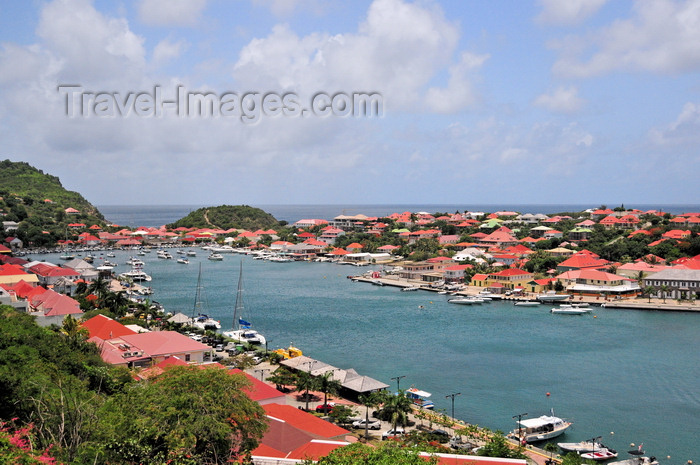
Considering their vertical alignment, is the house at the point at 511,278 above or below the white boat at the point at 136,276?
above

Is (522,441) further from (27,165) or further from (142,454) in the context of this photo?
(27,165)

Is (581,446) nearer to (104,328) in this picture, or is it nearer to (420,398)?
(420,398)

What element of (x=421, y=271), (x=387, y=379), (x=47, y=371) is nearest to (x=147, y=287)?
(x=421, y=271)

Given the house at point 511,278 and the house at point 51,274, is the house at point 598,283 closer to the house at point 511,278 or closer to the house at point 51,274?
the house at point 511,278

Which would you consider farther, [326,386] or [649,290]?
[649,290]

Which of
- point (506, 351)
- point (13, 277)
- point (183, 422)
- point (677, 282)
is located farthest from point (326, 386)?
point (677, 282)

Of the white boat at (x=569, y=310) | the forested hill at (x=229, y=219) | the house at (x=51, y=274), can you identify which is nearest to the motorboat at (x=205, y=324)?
the house at (x=51, y=274)
